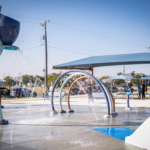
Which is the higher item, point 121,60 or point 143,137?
point 121,60

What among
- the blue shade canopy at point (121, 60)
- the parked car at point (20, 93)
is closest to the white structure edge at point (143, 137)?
the blue shade canopy at point (121, 60)

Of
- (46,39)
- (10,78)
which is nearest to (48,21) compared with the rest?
(46,39)

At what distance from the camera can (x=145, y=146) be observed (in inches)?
158

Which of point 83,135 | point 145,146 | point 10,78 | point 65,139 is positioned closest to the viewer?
point 145,146

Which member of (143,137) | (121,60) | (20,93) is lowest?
(20,93)

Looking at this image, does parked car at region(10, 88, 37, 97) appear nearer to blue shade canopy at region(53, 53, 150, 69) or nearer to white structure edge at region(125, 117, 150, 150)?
blue shade canopy at region(53, 53, 150, 69)

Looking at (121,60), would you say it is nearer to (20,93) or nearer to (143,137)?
(143,137)

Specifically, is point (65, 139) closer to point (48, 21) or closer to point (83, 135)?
point (83, 135)

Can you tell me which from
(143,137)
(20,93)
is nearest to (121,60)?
(143,137)

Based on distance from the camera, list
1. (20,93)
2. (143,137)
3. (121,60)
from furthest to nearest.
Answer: (20,93), (121,60), (143,137)

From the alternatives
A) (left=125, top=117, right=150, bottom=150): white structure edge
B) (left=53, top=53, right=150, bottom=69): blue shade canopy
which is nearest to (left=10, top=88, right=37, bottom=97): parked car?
(left=53, top=53, right=150, bottom=69): blue shade canopy

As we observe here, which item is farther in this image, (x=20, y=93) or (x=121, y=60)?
(x=20, y=93)

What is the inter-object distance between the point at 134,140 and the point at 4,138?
10.2ft

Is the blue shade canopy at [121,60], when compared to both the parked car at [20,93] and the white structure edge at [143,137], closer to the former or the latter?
the white structure edge at [143,137]
